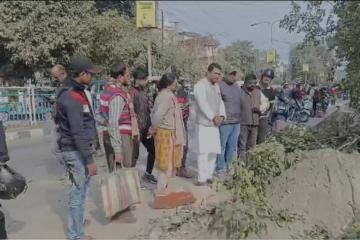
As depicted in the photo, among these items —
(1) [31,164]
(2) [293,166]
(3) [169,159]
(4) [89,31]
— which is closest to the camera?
(2) [293,166]

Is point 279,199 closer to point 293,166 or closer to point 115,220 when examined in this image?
point 293,166

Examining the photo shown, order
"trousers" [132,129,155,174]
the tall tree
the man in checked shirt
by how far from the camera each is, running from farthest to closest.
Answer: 1. the tall tree
2. "trousers" [132,129,155,174]
3. the man in checked shirt

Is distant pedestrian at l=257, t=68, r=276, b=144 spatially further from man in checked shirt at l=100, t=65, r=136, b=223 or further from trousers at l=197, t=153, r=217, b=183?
man in checked shirt at l=100, t=65, r=136, b=223

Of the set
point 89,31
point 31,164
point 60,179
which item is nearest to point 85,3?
point 89,31

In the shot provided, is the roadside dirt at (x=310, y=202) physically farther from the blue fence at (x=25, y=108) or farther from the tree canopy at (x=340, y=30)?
the blue fence at (x=25, y=108)

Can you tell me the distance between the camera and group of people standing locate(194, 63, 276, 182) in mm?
5995

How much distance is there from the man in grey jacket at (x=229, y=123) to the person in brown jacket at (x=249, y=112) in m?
0.33

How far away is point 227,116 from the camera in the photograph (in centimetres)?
659

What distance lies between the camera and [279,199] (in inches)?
175

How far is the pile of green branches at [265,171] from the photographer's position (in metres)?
3.74

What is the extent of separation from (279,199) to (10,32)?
16.4 meters

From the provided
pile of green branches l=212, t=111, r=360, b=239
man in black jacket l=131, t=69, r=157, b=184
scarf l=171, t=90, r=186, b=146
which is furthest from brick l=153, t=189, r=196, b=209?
man in black jacket l=131, t=69, r=157, b=184

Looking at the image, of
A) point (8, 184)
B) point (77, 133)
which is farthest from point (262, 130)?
point (8, 184)

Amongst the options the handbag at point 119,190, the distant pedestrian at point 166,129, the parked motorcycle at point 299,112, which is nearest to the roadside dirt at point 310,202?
the handbag at point 119,190
